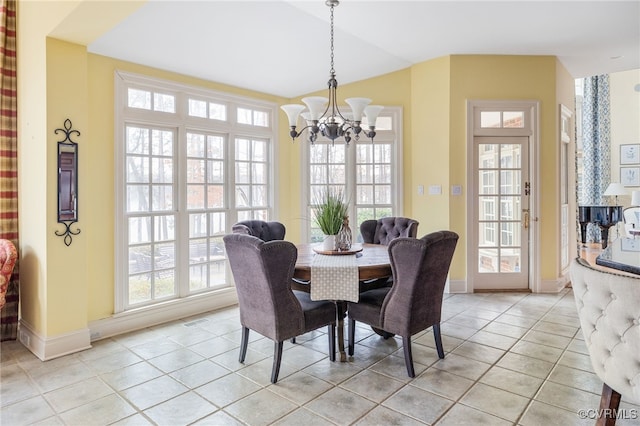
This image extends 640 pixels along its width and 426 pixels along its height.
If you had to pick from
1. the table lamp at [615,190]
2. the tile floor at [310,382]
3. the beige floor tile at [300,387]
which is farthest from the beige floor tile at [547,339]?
the table lamp at [615,190]

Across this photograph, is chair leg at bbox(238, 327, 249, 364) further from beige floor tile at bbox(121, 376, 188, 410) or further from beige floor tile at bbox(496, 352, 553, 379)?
beige floor tile at bbox(496, 352, 553, 379)

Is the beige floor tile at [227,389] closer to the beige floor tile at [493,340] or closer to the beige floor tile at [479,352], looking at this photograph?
the beige floor tile at [479,352]

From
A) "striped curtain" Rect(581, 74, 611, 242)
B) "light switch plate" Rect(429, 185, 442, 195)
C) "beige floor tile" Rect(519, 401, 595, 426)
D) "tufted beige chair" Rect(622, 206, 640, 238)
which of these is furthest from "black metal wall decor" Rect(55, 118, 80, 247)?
"striped curtain" Rect(581, 74, 611, 242)

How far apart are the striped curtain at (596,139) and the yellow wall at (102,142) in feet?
15.4

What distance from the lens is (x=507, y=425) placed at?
7.07ft

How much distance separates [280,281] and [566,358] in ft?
7.34

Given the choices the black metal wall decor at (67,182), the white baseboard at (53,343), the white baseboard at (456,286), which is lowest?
the white baseboard at (53,343)

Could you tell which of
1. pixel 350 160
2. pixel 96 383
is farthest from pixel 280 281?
pixel 350 160

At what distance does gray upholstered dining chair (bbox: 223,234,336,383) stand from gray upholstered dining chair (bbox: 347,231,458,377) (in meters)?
0.42

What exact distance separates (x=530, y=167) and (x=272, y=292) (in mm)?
3859

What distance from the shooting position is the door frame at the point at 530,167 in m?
4.86

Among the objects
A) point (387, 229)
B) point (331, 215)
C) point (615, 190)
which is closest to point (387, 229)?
point (387, 229)

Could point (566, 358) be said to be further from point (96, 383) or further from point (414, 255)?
point (96, 383)

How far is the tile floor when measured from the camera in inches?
89.6
